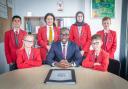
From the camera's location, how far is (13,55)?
349 cm

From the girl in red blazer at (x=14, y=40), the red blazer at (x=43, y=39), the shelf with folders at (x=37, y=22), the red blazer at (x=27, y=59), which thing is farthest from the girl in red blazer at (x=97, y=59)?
the shelf with folders at (x=37, y=22)

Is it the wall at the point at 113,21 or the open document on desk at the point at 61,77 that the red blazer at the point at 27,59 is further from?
the wall at the point at 113,21

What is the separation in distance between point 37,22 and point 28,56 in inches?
112

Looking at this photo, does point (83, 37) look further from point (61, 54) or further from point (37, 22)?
point (37, 22)

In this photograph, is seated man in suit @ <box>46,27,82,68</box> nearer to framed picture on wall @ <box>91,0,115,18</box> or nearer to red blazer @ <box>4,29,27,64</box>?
red blazer @ <box>4,29,27,64</box>

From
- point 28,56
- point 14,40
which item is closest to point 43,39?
point 14,40

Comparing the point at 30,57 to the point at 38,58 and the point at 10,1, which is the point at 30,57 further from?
the point at 10,1

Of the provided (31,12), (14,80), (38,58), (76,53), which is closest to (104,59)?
(76,53)

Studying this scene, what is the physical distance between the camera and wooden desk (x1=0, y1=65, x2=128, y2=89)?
1615 millimetres

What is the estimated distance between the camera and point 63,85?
166 cm

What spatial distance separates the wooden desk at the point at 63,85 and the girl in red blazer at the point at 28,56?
399mm

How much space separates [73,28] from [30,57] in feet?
4.16

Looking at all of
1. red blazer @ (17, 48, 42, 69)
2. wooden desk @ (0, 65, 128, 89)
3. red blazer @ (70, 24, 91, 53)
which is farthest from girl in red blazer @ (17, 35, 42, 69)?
red blazer @ (70, 24, 91, 53)

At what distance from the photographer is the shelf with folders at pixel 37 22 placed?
5.19 meters
